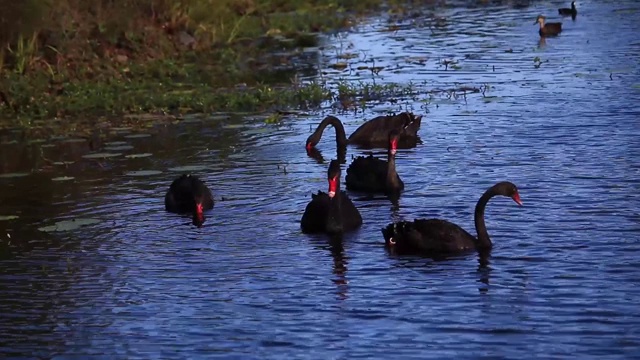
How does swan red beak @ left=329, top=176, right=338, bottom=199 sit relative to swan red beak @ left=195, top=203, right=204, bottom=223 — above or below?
above

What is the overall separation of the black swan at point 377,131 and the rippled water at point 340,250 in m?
0.30

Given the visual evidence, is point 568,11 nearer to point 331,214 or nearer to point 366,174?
point 366,174

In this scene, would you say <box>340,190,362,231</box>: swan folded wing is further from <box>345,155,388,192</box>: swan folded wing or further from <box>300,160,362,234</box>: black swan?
<box>345,155,388,192</box>: swan folded wing

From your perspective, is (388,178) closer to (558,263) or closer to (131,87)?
(558,263)

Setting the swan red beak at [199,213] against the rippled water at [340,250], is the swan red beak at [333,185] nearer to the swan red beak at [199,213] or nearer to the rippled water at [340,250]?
the rippled water at [340,250]

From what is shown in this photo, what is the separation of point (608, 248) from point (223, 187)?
5.51 m

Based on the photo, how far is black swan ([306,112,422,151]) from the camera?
18594mm

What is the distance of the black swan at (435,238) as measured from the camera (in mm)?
12836

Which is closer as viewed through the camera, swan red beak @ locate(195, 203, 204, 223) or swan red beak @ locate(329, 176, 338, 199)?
swan red beak @ locate(329, 176, 338, 199)

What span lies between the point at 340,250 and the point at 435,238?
101 centimetres

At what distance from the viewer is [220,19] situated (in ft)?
101

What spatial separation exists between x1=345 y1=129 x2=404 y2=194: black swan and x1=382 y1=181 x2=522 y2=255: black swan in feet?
8.71

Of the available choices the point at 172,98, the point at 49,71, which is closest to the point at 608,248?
the point at 172,98

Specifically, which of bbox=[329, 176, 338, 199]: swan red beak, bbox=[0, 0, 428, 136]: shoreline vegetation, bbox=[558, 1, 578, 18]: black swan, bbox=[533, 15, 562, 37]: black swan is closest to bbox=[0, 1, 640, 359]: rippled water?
bbox=[329, 176, 338, 199]: swan red beak
